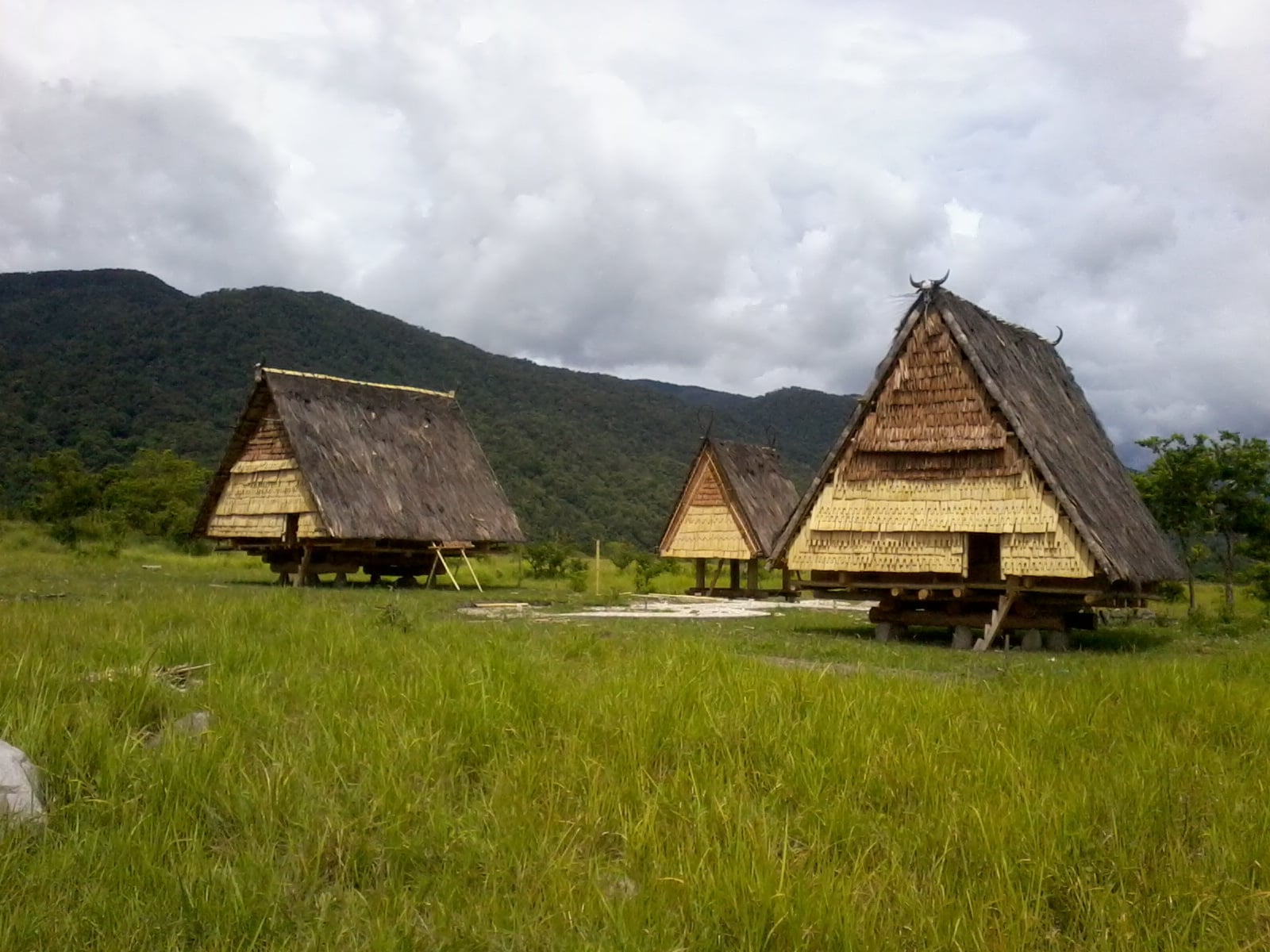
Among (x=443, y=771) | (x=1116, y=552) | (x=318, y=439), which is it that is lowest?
(x=443, y=771)

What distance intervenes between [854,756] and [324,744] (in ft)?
8.26

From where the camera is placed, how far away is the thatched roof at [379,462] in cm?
2195

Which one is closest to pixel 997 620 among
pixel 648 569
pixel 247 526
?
pixel 247 526

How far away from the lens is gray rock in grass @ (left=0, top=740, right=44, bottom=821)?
15.1ft

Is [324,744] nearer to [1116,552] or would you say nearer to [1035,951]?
[1035,951]

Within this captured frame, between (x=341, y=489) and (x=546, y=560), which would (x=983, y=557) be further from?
(x=546, y=560)

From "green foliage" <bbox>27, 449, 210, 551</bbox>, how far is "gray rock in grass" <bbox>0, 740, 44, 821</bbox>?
24030mm

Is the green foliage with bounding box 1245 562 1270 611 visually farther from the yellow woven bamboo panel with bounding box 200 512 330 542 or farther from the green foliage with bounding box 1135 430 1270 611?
the yellow woven bamboo panel with bounding box 200 512 330 542

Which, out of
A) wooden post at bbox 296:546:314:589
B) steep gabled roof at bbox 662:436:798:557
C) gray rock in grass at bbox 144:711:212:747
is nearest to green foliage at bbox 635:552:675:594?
steep gabled roof at bbox 662:436:798:557

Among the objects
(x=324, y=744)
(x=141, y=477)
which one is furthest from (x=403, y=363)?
(x=324, y=744)

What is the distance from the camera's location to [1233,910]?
430cm

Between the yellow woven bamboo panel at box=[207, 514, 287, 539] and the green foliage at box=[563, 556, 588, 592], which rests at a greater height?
the yellow woven bamboo panel at box=[207, 514, 287, 539]

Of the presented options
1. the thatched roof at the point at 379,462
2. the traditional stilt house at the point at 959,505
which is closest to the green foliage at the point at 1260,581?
the traditional stilt house at the point at 959,505

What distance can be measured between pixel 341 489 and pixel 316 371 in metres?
41.5
